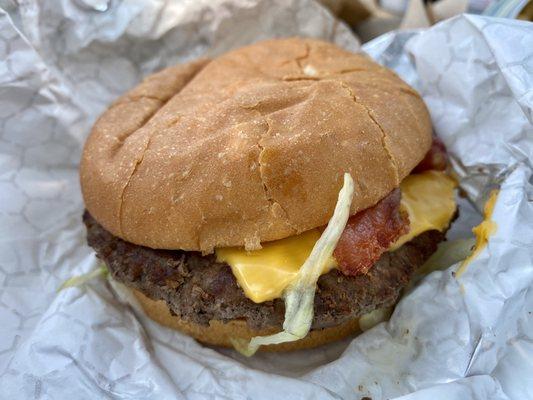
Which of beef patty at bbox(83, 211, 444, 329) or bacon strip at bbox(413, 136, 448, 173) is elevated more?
bacon strip at bbox(413, 136, 448, 173)

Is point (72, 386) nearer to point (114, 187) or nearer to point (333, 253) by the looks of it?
point (114, 187)

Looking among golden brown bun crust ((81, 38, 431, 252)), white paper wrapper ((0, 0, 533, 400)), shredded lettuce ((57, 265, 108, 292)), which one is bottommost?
shredded lettuce ((57, 265, 108, 292))

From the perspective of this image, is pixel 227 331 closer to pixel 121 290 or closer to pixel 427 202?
pixel 121 290

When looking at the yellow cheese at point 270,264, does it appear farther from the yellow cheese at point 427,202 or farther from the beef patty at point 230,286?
the yellow cheese at point 427,202

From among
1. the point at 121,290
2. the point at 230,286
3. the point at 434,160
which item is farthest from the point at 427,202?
the point at 121,290

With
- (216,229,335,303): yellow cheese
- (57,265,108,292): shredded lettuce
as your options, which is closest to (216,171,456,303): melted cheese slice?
(216,229,335,303): yellow cheese

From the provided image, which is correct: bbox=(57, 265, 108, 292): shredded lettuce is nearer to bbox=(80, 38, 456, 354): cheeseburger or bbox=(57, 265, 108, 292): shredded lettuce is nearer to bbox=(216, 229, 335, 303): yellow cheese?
bbox=(80, 38, 456, 354): cheeseburger

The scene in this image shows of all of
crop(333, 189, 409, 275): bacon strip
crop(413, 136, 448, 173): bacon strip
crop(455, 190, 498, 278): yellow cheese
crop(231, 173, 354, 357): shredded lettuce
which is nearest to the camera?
crop(231, 173, 354, 357): shredded lettuce
